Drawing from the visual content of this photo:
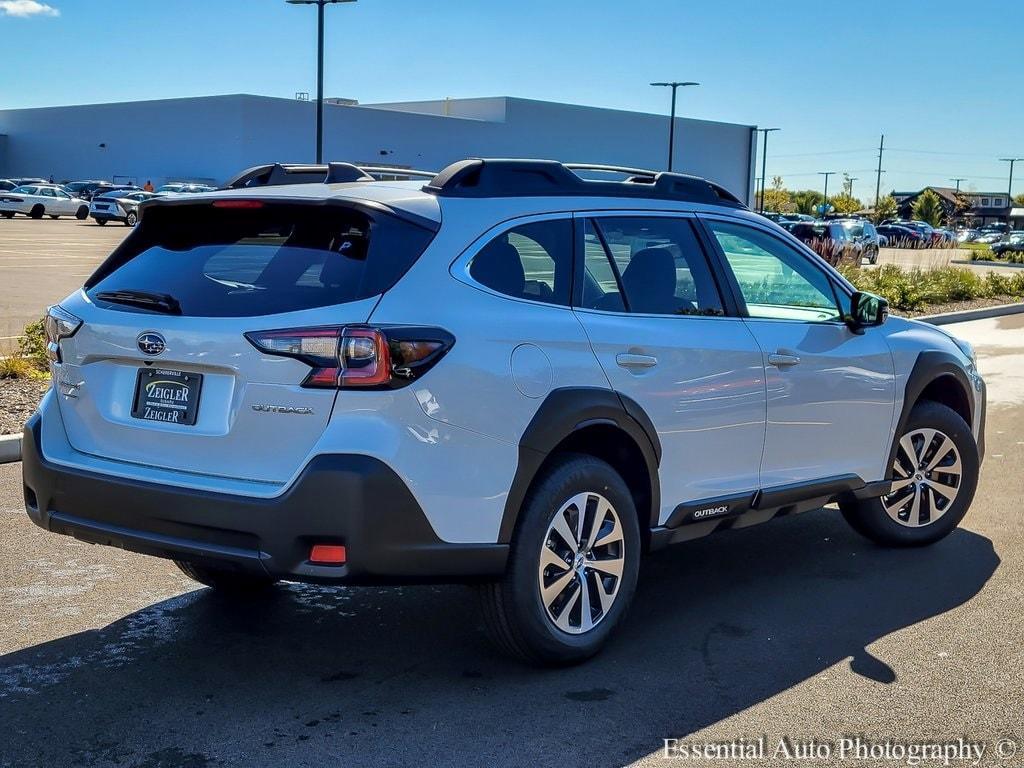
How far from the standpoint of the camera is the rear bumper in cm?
402

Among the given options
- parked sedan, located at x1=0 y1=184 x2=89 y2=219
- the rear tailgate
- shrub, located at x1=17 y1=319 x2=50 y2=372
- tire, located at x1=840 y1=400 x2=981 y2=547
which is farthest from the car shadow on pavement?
parked sedan, located at x1=0 y1=184 x2=89 y2=219

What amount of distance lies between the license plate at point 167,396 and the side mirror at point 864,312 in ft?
10.6

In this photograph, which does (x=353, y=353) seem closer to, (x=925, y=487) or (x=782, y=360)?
(x=782, y=360)

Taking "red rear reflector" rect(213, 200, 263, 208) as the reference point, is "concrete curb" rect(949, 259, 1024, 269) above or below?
below

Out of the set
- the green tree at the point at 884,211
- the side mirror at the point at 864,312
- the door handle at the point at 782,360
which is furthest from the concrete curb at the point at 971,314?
the green tree at the point at 884,211

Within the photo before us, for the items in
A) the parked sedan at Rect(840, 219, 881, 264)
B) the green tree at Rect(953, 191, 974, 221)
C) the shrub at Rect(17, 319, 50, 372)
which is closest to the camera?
the shrub at Rect(17, 319, 50, 372)

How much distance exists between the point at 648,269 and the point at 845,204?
155358 mm

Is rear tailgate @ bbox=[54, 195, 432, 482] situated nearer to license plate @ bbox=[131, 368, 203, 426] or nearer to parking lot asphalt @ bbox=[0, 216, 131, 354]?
license plate @ bbox=[131, 368, 203, 426]

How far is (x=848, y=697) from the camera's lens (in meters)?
4.51

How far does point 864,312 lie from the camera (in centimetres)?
604

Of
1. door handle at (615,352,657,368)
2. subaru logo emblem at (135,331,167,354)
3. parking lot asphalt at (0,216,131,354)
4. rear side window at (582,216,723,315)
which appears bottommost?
parking lot asphalt at (0,216,131,354)

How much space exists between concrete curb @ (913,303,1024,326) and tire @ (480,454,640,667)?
17.1 m

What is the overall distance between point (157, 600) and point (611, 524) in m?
2.09

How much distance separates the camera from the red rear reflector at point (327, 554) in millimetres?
4059
